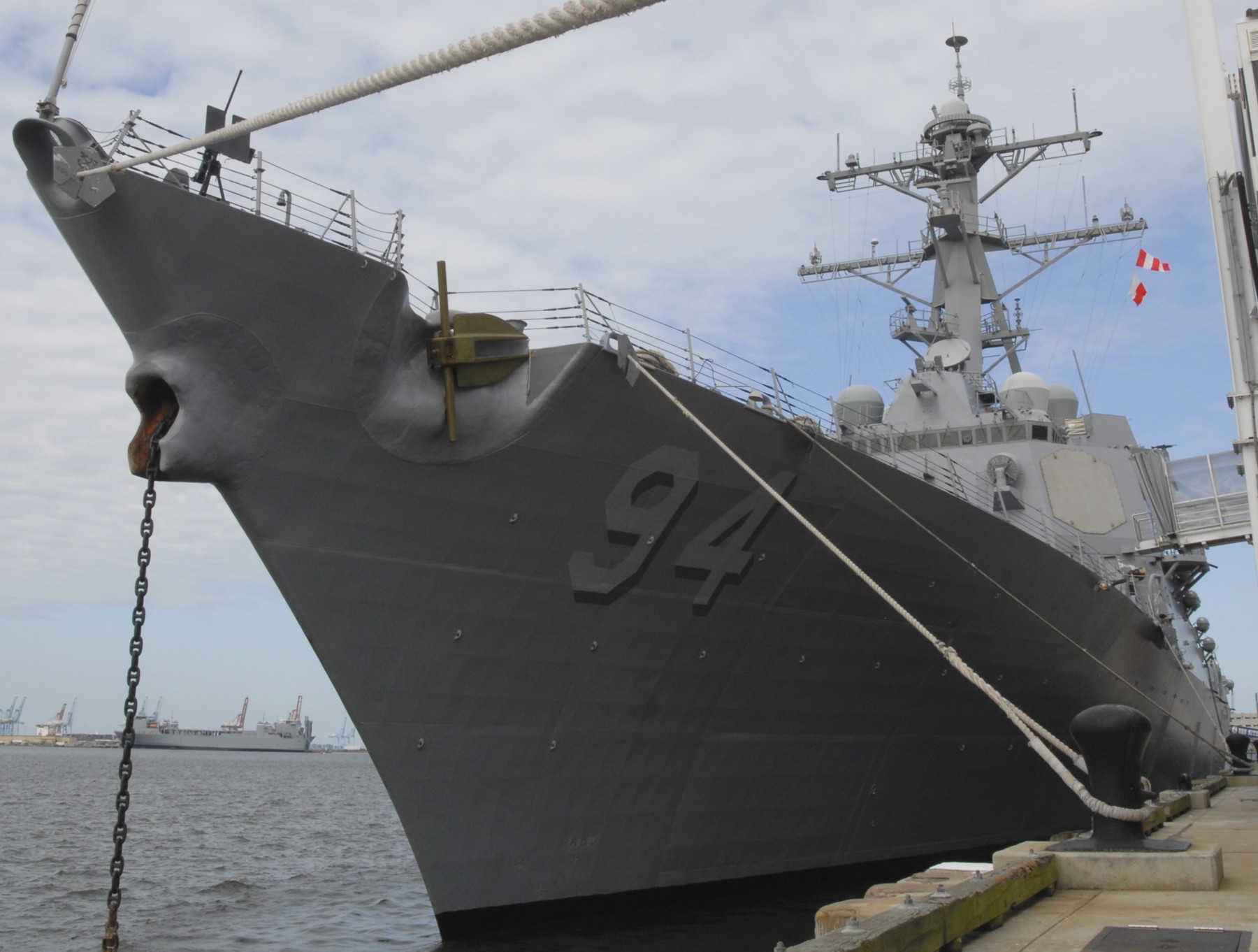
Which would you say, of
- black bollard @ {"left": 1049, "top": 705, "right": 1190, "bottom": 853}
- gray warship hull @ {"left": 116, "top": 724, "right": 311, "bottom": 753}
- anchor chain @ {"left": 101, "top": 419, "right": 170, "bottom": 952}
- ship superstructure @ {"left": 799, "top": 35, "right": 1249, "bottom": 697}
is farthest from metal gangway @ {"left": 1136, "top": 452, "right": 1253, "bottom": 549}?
gray warship hull @ {"left": 116, "top": 724, "right": 311, "bottom": 753}

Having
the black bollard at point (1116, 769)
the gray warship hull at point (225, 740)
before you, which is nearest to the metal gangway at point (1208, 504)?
the black bollard at point (1116, 769)

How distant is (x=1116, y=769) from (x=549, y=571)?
4191 millimetres

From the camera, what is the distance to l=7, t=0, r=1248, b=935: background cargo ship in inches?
279

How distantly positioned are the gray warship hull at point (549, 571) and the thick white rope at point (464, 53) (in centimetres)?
246

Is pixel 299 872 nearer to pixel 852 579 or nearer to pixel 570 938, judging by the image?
pixel 570 938

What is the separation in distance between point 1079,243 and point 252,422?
63.7 ft

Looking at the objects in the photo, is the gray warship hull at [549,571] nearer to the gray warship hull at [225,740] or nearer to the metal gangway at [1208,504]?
the metal gangway at [1208,504]

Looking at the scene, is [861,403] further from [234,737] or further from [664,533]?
[234,737]

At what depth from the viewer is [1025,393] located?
1678cm

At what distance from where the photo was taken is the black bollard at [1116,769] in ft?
18.5

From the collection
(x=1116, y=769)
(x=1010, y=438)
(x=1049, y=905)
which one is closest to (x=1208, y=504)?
(x=1010, y=438)

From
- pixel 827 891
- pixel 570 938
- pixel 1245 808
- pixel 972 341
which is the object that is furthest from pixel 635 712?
pixel 972 341

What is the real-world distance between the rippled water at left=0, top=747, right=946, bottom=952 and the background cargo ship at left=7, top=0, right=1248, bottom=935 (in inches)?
14.9

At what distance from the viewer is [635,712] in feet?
29.1
